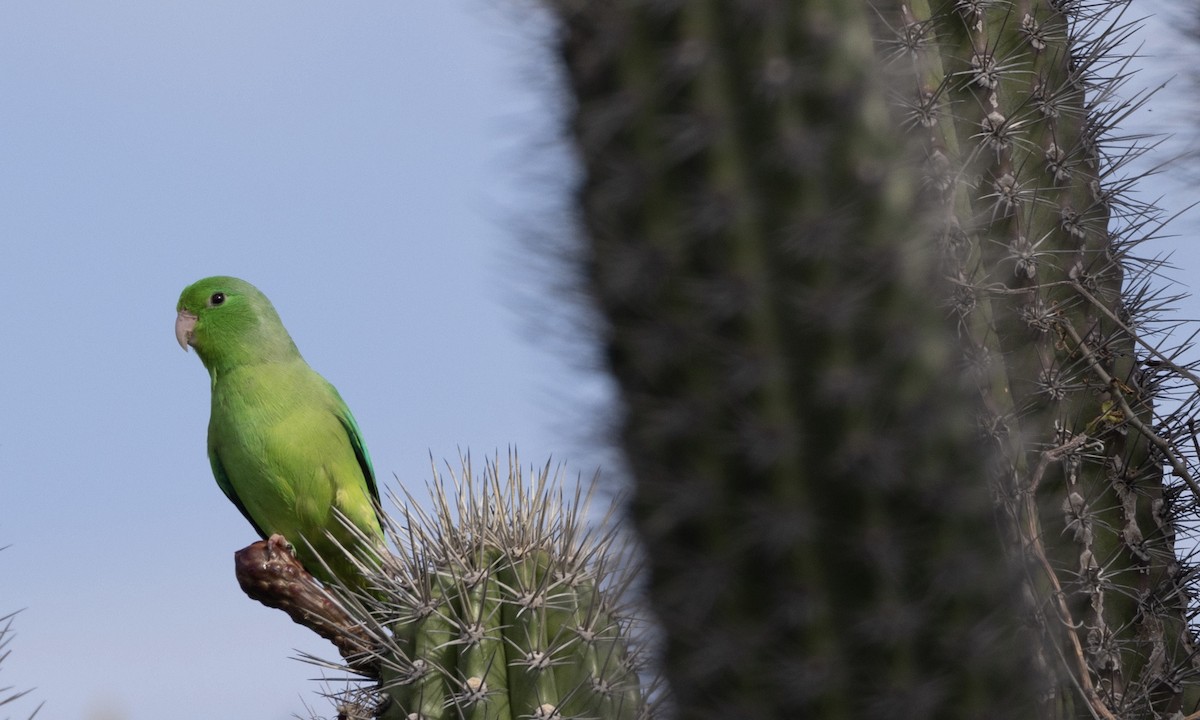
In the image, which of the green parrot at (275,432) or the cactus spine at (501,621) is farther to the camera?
the green parrot at (275,432)

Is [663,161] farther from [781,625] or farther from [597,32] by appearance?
[781,625]

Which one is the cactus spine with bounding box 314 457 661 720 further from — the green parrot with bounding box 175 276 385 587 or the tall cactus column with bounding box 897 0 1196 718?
the green parrot with bounding box 175 276 385 587

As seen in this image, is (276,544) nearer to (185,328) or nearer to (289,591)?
(289,591)

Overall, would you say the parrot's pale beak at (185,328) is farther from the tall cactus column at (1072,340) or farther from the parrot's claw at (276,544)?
the tall cactus column at (1072,340)

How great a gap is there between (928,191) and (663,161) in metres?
0.45

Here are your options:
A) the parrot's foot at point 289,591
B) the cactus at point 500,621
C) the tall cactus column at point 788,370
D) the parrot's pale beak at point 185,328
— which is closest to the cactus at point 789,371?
the tall cactus column at point 788,370

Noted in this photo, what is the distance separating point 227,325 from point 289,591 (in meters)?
1.89

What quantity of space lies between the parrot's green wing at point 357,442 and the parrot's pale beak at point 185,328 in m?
0.64

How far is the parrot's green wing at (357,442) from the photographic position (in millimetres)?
5039

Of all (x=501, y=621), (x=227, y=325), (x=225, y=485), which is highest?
(x=227, y=325)

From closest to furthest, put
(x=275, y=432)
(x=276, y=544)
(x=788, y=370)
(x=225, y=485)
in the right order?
Answer: (x=788, y=370) < (x=276, y=544) < (x=275, y=432) < (x=225, y=485)

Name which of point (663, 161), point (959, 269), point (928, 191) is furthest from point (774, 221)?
point (959, 269)

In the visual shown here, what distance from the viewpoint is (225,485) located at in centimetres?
518

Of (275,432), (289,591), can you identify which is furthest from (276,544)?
(275,432)
